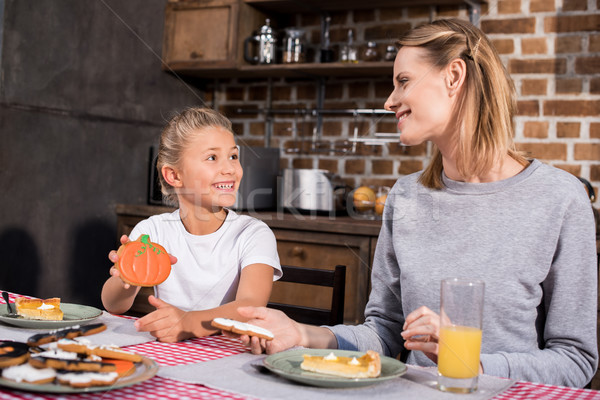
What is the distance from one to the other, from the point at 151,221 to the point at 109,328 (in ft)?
1.76

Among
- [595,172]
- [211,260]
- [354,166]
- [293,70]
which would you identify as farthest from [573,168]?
[211,260]

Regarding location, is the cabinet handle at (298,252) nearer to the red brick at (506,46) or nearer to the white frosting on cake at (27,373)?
the red brick at (506,46)

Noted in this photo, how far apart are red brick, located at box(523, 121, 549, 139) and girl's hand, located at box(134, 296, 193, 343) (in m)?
1.93

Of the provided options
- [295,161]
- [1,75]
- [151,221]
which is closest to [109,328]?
[151,221]

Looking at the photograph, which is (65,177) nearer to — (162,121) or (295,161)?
(162,121)

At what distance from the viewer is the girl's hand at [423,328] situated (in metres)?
0.94

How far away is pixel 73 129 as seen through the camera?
109 inches

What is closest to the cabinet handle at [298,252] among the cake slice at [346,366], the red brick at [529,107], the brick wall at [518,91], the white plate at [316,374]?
the brick wall at [518,91]

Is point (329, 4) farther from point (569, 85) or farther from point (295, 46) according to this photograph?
point (569, 85)

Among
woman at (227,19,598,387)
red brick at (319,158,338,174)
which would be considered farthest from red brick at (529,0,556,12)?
woman at (227,19,598,387)

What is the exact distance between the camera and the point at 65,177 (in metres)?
2.75

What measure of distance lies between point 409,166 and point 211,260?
152cm

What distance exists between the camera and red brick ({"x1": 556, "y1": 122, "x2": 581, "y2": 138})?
8.35ft

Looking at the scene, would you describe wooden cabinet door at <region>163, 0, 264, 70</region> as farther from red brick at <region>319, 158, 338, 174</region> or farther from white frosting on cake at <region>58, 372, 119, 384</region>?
white frosting on cake at <region>58, 372, 119, 384</region>
